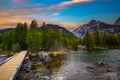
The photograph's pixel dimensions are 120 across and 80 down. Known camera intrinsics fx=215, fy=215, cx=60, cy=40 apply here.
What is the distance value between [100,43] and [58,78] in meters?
153

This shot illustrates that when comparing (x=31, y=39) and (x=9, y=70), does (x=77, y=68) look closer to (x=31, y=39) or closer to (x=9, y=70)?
(x=9, y=70)

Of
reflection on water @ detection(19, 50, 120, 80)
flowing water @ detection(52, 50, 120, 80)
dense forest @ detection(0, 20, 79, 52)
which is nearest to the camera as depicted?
flowing water @ detection(52, 50, 120, 80)

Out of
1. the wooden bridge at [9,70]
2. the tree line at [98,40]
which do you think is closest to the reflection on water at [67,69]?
the wooden bridge at [9,70]

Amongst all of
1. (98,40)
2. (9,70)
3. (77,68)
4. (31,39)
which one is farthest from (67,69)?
(98,40)

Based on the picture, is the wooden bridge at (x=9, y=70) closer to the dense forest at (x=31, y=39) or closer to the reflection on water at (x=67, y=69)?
the reflection on water at (x=67, y=69)

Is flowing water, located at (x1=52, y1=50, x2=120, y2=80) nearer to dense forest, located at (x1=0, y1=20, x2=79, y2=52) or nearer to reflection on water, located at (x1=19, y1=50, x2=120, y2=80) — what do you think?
reflection on water, located at (x1=19, y1=50, x2=120, y2=80)

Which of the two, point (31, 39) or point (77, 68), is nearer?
point (77, 68)

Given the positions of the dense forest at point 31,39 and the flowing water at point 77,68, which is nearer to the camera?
the flowing water at point 77,68

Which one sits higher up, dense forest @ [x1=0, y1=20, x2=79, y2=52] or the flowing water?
dense forest @ [x1=0, y1=20, x2=79, y2=52]

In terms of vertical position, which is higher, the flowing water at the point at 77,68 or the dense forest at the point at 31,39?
the dense forest at the point at 31,39

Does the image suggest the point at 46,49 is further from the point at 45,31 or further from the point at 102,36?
the point at 102,36

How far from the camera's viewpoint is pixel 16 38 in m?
118

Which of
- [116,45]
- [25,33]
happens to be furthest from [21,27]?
[116,45]

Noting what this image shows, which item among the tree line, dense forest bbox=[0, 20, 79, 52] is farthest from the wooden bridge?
the tree line
